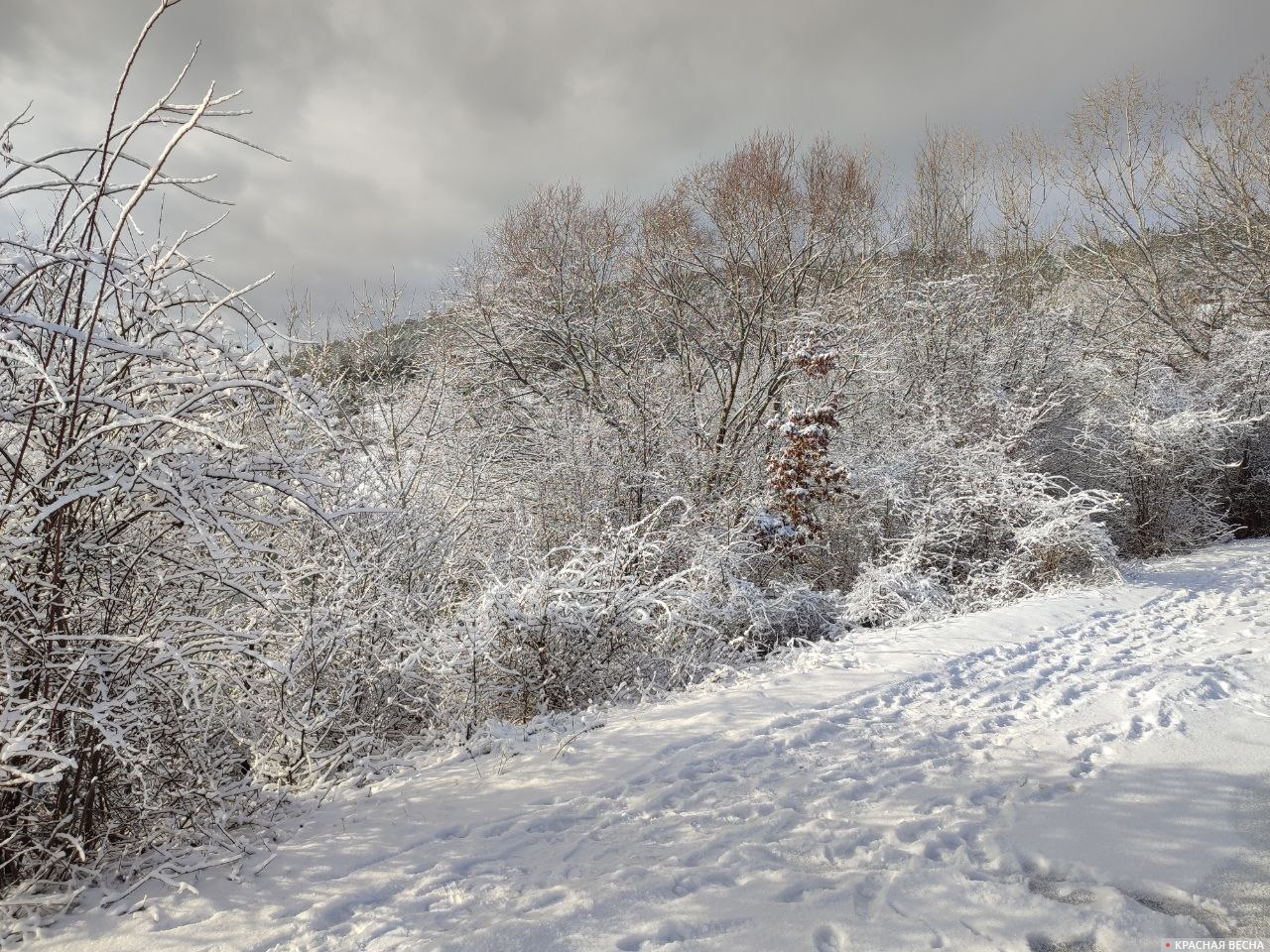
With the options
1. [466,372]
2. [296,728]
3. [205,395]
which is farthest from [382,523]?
[466,372]

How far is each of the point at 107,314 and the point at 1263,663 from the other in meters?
8.17

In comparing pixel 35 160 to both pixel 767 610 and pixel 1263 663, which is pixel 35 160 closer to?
pixel 767 610

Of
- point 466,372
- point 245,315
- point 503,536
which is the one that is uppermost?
point 466,372

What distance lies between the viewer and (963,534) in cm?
997

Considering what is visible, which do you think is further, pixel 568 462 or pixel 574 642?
pixel 568 462

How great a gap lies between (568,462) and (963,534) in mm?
6089

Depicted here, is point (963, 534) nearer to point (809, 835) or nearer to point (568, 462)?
point (568, 462)

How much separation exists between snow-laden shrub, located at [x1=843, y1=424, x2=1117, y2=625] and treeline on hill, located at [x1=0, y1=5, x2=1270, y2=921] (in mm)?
78

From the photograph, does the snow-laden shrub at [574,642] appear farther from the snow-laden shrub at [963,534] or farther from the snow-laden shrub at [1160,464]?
the snow-laden shrub at [1160,464]

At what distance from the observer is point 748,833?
3.14m

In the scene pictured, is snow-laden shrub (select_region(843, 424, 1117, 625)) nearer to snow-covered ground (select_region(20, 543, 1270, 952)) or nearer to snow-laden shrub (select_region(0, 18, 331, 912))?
snow-covered ground (select_region(20, 543, 1270, 952))

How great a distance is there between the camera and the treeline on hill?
263cm

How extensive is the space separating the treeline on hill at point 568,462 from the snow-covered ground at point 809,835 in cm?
75

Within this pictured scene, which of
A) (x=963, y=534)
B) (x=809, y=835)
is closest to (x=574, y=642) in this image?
(x=809, y=835)
